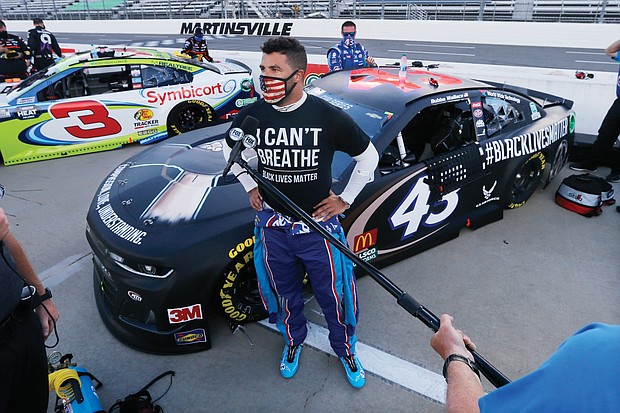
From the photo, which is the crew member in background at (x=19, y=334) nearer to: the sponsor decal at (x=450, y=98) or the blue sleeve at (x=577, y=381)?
the blue sleeve at (x=577, y=381)

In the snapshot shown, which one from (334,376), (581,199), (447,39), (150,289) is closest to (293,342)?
(334,376)

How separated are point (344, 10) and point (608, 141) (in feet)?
59.1

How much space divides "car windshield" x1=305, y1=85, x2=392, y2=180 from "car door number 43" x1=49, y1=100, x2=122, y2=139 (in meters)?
3.82

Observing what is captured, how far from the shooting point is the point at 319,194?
2.26m

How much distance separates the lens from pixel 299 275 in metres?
2.47

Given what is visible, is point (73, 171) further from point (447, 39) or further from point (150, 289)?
point (447, 39)

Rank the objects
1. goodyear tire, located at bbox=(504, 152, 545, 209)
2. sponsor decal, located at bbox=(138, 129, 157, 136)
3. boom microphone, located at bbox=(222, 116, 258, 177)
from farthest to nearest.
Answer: sponsor decal, located at bbox=(138, 129, 157, 136)
goodyear tire, located at bbox=(504, 152, 545, 209)
boom microphone, located at bbox=(222, 116, 258, 177)

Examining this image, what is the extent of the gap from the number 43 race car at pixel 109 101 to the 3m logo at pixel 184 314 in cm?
425

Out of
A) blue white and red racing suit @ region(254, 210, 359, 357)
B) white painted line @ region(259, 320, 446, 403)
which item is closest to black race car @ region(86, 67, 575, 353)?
blue white and red racing suit @ region(254, 210, 359, 357)

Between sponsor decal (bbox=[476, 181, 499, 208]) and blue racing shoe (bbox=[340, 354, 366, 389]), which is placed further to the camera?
sponsor decal (bbox=[476, 181, 499, 208])

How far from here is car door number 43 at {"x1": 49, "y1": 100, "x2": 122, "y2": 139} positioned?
5.72 meters

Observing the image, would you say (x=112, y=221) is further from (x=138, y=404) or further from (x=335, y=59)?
(x=335, y=59)

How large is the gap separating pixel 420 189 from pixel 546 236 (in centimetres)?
166

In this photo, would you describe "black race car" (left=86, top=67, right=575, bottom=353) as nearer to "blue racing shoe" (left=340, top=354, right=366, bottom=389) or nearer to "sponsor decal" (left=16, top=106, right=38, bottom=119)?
"blue racing shoe" (left=340, top=354, right=366, bottom=389)
